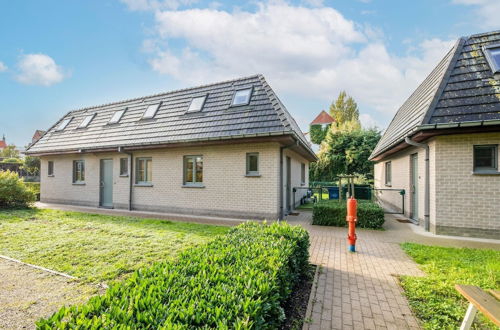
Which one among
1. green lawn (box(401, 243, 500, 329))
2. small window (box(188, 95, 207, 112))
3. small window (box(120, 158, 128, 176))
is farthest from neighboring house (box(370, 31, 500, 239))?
small window (box(120, 158, 128, 176))

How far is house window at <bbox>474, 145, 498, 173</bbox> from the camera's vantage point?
669cm

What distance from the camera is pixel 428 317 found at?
3.01 m

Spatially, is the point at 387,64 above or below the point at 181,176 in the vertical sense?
above

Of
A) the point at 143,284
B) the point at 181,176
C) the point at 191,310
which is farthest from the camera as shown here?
the point at 181,176

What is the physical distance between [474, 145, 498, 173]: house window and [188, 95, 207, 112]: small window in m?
10.2

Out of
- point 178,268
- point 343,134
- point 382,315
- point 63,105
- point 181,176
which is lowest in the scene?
point 382,315

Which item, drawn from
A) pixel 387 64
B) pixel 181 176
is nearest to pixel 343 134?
pixel 387 64

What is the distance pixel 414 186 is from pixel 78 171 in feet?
55.7

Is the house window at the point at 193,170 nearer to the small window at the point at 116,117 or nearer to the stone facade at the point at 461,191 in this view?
the small window at the point at 116,117

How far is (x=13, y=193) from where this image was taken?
11859 millimetres

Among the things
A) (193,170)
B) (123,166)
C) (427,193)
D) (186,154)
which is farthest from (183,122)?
(427,193)

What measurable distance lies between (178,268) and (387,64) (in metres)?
11.0

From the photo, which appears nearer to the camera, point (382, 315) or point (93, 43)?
point (382, 315)

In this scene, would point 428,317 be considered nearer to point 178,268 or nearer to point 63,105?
point 178,268
